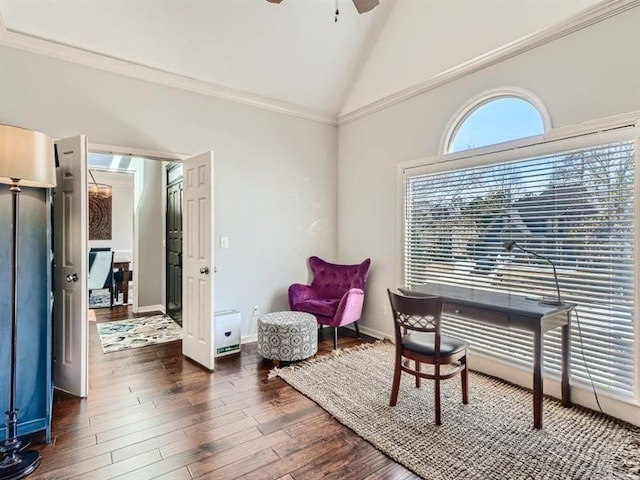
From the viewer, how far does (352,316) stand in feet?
13.1

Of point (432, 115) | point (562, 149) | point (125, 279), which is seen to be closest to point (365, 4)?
point (432, 115)

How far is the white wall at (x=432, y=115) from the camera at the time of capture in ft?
7.76

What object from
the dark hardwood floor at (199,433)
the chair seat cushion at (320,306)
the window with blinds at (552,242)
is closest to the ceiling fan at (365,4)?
the window with blinds at (552,242)

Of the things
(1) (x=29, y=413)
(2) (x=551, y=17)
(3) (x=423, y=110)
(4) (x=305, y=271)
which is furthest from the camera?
(4) (x=305, y=271)

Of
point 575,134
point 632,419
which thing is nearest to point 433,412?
point 632,419

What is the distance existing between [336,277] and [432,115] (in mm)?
2169

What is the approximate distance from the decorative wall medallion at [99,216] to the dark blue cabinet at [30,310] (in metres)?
6.05

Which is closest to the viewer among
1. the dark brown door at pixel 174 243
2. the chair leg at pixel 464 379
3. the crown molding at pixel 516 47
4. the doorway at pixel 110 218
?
the crown molding at pixel 516 47

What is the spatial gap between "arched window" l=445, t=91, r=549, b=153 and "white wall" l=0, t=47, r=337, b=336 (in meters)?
1.88

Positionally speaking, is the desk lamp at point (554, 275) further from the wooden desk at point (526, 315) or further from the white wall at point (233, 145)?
the white wall at point (233, 145)

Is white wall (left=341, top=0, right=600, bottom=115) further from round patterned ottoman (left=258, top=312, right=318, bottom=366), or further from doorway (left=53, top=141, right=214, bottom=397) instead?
round patterned ottoman (left=258, top=312, right=318, bottom=366)

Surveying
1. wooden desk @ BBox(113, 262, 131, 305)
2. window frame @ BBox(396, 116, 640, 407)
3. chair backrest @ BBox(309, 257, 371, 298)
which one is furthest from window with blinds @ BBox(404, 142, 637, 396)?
wooden desk @ BBox(113, 262, 131, 305)

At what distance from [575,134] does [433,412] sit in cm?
228

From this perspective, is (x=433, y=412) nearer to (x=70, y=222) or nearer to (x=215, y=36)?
(x=70, y=222)
